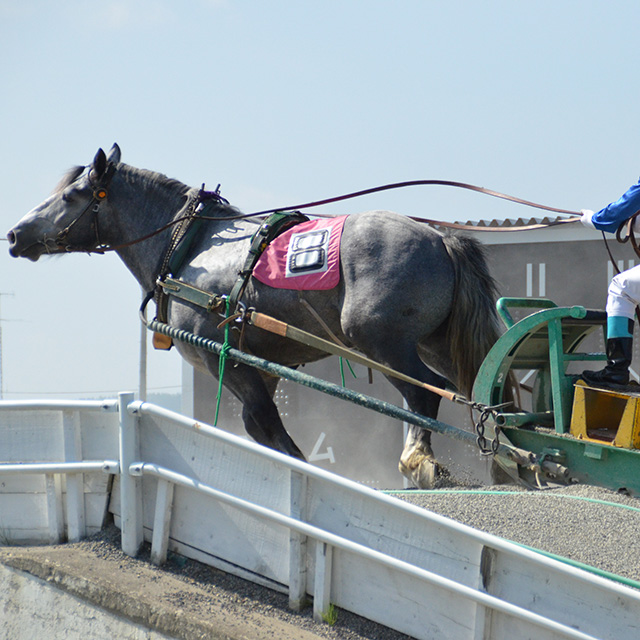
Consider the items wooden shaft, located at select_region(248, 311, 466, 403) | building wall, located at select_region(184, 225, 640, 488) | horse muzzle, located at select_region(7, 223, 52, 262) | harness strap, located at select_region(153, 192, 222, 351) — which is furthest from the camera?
building wall, located at select_region(184, 225, 640, 488)

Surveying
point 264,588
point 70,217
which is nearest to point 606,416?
point 264,588

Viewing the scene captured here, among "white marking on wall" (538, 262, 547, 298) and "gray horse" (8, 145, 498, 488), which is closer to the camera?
"gray horse" (8, 145, 498, 488)

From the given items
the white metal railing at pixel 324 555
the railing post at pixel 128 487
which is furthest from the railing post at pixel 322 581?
the railing post at pixel 128 487

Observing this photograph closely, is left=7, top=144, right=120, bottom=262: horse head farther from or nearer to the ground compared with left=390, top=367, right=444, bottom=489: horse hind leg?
farther from the ground

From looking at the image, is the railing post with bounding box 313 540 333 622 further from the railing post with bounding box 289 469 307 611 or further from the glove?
the glove

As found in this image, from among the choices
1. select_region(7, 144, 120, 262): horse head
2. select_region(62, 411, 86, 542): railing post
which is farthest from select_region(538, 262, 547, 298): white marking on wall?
select_region(62, 411, 86, 542): railing post

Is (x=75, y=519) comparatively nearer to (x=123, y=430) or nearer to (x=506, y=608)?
(x=123, y=430)

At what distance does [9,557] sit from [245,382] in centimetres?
173

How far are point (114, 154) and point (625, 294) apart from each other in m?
3.37

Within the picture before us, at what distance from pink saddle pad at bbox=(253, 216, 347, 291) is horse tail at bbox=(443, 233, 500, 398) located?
0.67 meters

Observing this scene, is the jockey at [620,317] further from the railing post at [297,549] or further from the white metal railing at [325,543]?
the railing post at [297,549]

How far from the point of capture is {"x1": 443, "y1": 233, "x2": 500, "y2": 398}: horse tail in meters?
3.99

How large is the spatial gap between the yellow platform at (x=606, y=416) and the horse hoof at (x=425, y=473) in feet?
2.72

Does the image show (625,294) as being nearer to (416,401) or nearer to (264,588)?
(416,401)
